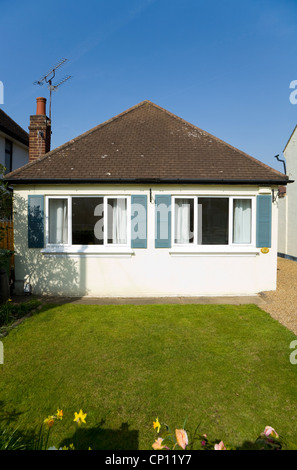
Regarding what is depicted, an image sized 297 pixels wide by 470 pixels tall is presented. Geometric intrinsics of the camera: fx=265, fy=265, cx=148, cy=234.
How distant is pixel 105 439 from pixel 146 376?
1315mm

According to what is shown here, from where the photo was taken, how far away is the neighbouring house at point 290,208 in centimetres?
1500

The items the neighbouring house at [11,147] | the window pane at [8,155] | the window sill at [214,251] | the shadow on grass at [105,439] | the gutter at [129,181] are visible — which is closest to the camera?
the shadow on grass at [105,439]

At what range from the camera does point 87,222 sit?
8.69 metres

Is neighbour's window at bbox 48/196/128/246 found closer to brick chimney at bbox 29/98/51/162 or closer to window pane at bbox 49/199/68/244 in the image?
window pane at bbox 49/199/68/244

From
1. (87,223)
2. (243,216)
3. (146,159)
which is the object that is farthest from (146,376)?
(146,159)

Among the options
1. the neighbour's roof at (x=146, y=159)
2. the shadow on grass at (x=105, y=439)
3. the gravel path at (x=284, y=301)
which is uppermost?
the neighbour's roof at (x=146, y=159)

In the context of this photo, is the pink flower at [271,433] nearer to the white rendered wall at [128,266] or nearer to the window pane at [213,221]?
the white rendered wall at [128,266]

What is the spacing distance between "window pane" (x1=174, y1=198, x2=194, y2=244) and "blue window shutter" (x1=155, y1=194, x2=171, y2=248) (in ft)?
1.29

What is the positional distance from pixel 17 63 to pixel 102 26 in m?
2.48

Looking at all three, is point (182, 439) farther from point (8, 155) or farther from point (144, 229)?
point (8, 155)

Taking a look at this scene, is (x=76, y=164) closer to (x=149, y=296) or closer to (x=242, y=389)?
(x=149, y=296)

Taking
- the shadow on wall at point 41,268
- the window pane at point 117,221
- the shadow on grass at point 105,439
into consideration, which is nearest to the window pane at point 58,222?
the shadow on wall at point 41,268

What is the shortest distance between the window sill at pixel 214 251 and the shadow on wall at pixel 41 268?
3.06m

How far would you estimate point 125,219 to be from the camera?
8578 mm
